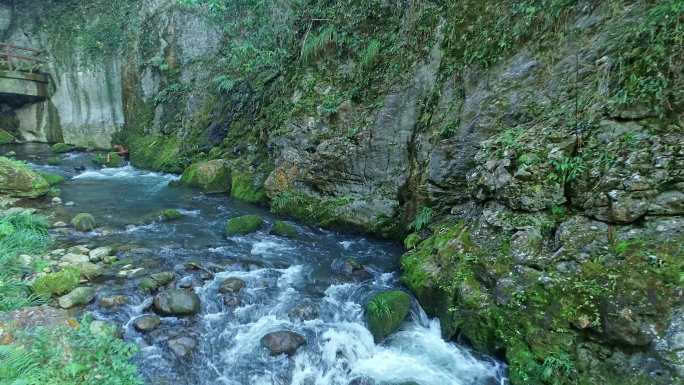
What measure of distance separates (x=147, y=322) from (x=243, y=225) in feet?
11.9

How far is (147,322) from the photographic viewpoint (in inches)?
191

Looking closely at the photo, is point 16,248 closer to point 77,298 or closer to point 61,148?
point 77,298

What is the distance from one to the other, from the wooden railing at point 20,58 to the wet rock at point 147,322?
18061mm

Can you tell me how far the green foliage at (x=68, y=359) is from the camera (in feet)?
11.9

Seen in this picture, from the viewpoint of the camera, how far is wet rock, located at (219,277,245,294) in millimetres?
5765

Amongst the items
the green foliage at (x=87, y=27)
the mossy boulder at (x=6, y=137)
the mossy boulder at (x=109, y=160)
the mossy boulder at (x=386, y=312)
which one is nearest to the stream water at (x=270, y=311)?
the mossy boulder at (x=386, y=312)

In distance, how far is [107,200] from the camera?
33.8 feet

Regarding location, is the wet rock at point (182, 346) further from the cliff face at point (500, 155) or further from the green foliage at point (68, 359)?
the cliff face at point (500, 155)

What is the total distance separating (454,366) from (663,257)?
2.54 m

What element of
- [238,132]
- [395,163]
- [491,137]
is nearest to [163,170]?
A: [238,132]

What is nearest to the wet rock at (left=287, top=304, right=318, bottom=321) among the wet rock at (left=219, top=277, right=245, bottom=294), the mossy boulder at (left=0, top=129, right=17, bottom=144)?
the wet rock at (left=219, top=277, right=245, bottom=294)

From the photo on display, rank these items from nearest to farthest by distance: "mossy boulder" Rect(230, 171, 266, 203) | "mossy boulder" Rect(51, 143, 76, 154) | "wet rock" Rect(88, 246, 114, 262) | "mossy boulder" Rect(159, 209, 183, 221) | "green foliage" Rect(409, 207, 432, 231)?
"wet rock" Rect(88, 246, 114, 262), "green foliage" Rect(409, 207, 432, 231), "mossy boulder" Rect(159, 209, 183, 221), "mossy boulder" Rect(230, 171, 266, 203), "mossy boulder" Rect(51, 143, 76, 154)

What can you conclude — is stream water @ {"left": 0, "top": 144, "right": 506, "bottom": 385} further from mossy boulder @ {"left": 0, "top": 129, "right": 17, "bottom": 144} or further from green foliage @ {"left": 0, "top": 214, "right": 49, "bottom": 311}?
mossy boulder @ {"left": 0, "top": 129, "right": 17, "bottom": 144}

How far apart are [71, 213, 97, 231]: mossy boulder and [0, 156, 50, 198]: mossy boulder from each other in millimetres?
2071
